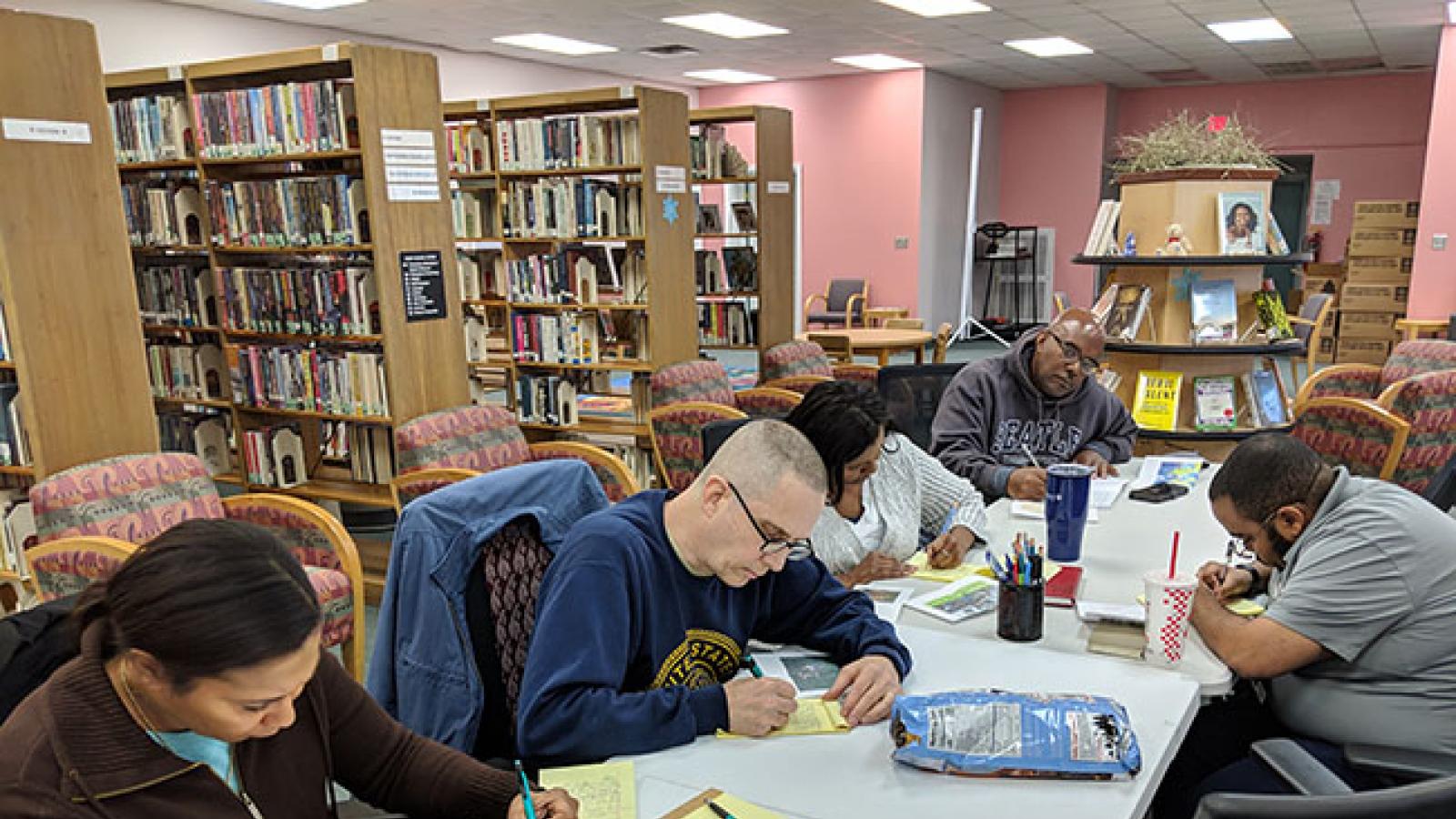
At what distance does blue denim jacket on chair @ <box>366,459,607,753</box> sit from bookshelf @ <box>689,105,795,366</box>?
4.66m

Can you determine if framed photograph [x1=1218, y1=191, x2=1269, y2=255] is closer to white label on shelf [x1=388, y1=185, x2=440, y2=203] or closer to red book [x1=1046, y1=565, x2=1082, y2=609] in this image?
red book [x1=1046, y1=565, x2=1082, y2=609]

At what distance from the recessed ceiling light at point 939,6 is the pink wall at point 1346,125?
491 cm

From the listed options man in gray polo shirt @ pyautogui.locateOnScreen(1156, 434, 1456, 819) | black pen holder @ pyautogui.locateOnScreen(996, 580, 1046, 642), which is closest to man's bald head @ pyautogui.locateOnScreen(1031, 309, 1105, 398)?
man in gray polo shirt @ pyautogui.locateOnScreen(1156, 434, 1456, 819)

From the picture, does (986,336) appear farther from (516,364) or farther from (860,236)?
(516,364)

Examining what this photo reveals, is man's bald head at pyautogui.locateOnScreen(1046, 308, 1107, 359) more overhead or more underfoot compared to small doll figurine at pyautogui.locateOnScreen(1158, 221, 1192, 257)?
more underfoot

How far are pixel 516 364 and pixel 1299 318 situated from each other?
7.95 m

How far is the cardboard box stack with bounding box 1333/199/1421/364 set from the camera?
1012 cm

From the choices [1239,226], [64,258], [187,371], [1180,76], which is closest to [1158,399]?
[1239,226]

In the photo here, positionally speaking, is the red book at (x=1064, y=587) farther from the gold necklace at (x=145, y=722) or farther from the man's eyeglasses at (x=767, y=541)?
the gold necklace at (x=145, y=722)

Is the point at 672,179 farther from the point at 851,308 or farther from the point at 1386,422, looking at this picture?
the point at 851,308

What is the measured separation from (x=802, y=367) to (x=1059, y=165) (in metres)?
8.10

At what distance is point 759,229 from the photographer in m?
6.25

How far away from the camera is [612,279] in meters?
5.59

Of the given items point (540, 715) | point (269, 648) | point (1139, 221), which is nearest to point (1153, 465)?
point (1139, 221)
